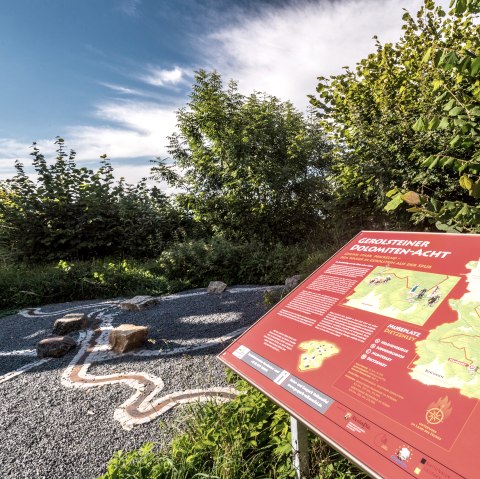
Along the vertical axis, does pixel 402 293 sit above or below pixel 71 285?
above

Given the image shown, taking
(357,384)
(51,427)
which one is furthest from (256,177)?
(357,384)

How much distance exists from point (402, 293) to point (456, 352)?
43 cm

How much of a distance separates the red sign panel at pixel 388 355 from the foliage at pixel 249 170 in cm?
869

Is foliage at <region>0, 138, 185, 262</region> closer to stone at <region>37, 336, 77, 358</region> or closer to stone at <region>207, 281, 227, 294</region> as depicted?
stone at <region>207, 281, 227, 294</region>

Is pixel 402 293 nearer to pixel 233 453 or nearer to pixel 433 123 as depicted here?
pixel 433 123

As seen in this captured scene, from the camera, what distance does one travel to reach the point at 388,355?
1.41m

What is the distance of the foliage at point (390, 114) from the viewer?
6.39 meters

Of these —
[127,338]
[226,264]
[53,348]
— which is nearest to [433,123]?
[127,338]

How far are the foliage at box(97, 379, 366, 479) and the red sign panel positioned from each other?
579mm

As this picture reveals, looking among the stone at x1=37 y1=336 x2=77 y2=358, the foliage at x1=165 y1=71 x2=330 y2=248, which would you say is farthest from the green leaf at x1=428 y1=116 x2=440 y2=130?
the foliage at x1=165 y1=71 x2=330 y2=248

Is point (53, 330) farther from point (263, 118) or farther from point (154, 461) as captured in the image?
point (263, 118)

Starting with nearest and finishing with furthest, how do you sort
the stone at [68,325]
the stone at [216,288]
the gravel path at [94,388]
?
1. the gravel path at [94,388]
2. the stone at [68,325]
3. the stone at [216,288]

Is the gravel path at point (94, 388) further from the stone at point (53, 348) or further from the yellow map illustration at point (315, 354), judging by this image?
the yellow map illustration at point (315, 354)

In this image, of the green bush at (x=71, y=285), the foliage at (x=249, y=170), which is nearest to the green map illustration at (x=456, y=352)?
the green bush at (x=71, y=285)
